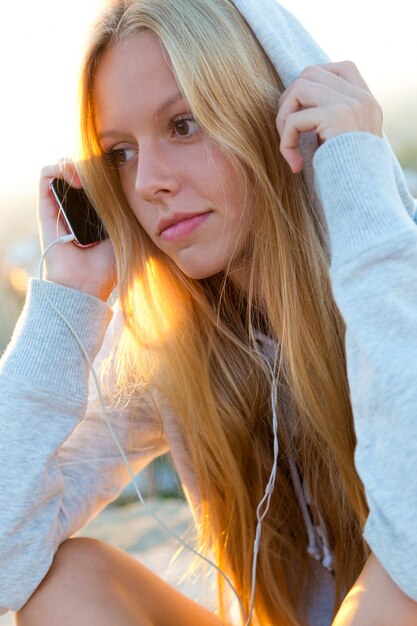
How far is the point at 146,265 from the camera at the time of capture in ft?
5.88

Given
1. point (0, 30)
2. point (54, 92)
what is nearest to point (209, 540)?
point (54, 92)

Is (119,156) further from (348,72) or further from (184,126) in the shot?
(348,72)

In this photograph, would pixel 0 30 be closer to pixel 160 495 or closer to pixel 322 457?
pixel 160 495

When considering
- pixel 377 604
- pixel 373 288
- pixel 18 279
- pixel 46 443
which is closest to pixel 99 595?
pixel 46 443

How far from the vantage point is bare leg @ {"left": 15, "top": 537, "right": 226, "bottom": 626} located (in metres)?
1.45

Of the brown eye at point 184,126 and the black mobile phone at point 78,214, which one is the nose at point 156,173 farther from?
the black mobile phone at point 78,214

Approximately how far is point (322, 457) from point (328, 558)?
206mm

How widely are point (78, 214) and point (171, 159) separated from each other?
12.2 inches

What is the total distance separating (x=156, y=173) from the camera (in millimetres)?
1552

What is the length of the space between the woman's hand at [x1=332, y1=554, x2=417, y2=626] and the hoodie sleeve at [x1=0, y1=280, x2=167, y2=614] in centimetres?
55

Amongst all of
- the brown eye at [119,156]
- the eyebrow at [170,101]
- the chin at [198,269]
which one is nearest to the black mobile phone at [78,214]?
the brown eye at [119,156]

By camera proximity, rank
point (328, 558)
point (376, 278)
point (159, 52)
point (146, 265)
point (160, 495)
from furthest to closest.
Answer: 1. point (160, 495)
2. point (146, 265)
3. point (328, 558)
4. point (159, 52)
5. point (376, 278)

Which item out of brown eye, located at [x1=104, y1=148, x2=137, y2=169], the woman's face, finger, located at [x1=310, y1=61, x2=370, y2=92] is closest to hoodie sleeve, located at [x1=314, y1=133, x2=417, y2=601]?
finger, located at [x1=310, y1=61, x2=370, y2=92]

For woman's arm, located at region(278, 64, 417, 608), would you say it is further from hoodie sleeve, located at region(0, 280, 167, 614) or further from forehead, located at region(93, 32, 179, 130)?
hoodie sleeve, located at region(0, 280, 167, 614)
